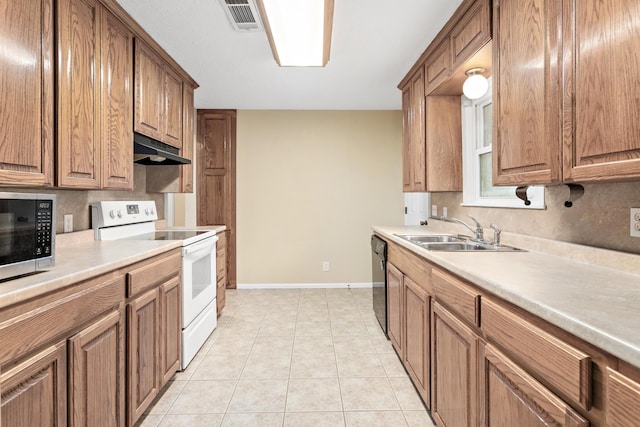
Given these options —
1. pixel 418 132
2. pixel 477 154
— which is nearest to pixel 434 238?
pixel 477 154

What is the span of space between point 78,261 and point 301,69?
2323 millimetres

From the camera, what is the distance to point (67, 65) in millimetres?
1580

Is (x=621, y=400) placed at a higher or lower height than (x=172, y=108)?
lower

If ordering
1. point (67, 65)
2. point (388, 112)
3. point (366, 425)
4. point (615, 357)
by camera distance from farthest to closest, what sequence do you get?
point (388, 112), point (366, 425), point (67, 65), point (615, 357)

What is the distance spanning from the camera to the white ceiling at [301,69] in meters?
2.01

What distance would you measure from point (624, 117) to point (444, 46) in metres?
1.56

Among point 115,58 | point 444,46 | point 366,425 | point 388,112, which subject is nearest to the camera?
point 366,425

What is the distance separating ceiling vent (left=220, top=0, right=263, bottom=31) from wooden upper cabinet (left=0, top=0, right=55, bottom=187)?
910 millimetres

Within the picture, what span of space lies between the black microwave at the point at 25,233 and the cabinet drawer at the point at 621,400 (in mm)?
1635

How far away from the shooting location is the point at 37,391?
3.31 feet

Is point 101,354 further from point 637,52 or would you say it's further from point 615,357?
point 637,52

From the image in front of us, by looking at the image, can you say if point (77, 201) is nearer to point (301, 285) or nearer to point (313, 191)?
point (313, 191)

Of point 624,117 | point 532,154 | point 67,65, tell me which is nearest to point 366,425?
point 532,154

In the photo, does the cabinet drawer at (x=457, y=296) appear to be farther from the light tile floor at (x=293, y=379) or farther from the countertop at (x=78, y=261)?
the countertop at (x=78, y=261)
